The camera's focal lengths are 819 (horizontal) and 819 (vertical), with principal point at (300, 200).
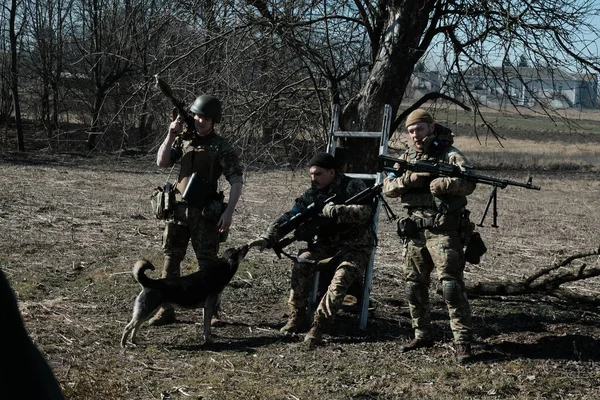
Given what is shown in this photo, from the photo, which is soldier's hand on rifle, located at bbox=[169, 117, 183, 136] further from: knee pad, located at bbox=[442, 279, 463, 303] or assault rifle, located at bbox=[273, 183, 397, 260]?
knee pad, located at bbox=[442, 279, 463, 303]

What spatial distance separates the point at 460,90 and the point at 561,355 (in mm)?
3347

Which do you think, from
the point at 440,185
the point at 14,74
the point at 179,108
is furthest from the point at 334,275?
the point at 14,74

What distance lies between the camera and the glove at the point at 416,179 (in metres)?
6.72

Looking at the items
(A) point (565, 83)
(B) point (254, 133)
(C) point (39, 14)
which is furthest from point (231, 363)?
(C) point (39, 14)

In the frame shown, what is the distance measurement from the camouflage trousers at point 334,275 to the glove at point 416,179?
0.98 meters

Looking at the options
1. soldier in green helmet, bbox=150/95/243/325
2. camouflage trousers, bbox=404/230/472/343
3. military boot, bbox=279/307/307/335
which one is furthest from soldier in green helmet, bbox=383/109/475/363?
soldier in green helmet, bbox=150/95/243/325

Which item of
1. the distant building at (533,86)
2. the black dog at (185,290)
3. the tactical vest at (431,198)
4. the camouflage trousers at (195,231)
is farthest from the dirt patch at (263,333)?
the distant building at (533,86)

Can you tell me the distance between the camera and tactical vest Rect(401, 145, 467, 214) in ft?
21.9

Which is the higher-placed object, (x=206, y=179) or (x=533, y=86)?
(x=533, y=86)

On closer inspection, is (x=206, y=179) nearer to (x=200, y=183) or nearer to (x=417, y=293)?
(x=200, y=183)

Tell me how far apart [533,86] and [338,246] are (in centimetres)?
290

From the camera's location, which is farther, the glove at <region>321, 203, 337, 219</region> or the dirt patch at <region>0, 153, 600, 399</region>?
the glove at <region>321, 203, 337, 219</region>

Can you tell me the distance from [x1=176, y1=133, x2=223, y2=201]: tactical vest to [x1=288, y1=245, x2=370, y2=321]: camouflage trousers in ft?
3.55

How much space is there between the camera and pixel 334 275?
24.3ft
